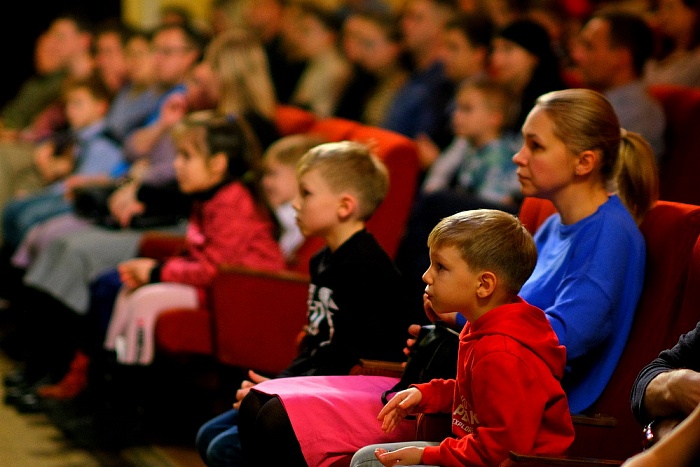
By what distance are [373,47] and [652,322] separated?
3.39m

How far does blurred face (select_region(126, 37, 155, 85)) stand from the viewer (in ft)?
16.6

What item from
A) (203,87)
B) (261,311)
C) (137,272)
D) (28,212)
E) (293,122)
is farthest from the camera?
(28,212)

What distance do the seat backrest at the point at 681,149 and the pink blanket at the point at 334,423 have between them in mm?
1476

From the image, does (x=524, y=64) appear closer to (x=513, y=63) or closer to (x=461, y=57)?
(x=513, y=63)

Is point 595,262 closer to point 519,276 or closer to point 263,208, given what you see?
point 519,276

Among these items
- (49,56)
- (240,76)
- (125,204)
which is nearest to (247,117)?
(240,76)

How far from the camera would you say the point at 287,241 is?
11.7 feet

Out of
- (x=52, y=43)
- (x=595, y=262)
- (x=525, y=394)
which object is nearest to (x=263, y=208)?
(x=595, y=262)

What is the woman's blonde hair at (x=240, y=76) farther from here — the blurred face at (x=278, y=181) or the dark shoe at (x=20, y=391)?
the dark shoe at (x=20, y=391)

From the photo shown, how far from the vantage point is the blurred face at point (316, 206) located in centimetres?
242

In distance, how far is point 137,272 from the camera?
3312 mm

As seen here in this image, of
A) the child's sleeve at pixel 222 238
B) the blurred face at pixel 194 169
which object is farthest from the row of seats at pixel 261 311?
the blurred face at pixel 194 169

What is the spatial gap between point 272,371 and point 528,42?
5.43 ft

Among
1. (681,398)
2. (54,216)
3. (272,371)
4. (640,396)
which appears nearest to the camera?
(681,398)
